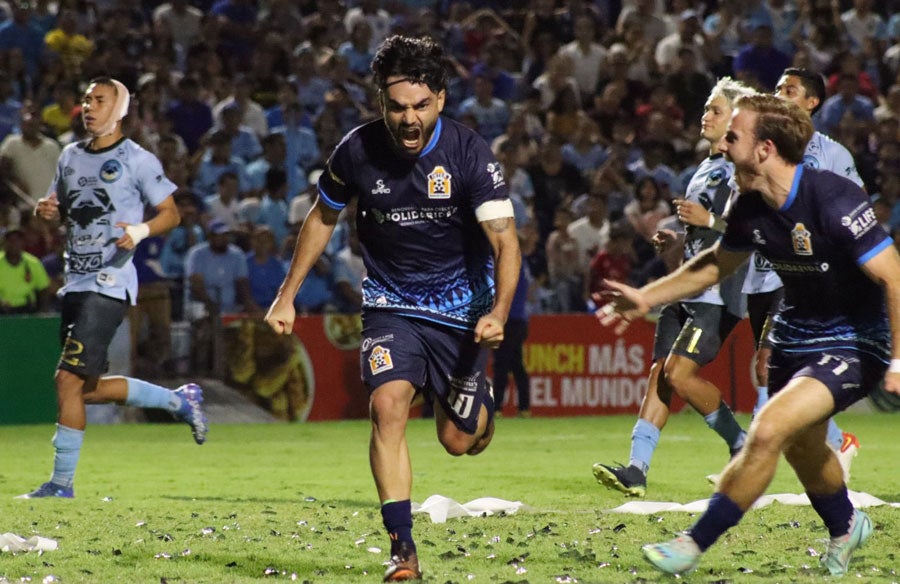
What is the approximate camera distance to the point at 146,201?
1019 centimetres

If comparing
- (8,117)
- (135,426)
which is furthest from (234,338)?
(8,117)

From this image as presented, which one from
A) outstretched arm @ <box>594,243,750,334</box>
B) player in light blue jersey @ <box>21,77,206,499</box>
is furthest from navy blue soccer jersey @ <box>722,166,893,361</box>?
player in light blue jersey @ <box>21,77,206,499</box>

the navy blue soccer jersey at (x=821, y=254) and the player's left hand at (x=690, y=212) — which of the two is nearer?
the navy blue soccer jersey at (x=821, y=254)

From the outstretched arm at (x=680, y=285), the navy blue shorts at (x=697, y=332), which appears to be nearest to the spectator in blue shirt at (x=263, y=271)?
the navy blue shorts at (x=697, y=332)

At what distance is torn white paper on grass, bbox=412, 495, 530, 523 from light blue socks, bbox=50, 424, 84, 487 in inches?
94.2

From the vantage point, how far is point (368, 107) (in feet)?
65.9

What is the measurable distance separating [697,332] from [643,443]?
31.7 inches

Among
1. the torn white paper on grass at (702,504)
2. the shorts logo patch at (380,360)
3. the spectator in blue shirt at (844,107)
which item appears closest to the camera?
the shorts logo patch at (380,360)

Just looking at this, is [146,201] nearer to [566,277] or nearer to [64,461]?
[64,461]

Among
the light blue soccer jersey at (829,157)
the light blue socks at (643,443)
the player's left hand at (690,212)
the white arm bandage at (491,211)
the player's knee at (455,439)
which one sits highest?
the light blue soccer jersey at (829,157)

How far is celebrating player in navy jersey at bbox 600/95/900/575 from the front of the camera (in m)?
6.14

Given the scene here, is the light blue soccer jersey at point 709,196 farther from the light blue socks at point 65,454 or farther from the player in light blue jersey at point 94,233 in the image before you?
the light blue socks at point 65,454

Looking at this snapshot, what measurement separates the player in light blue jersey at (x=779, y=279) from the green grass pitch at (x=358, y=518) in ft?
1.86

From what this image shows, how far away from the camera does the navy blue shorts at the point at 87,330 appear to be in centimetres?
984
